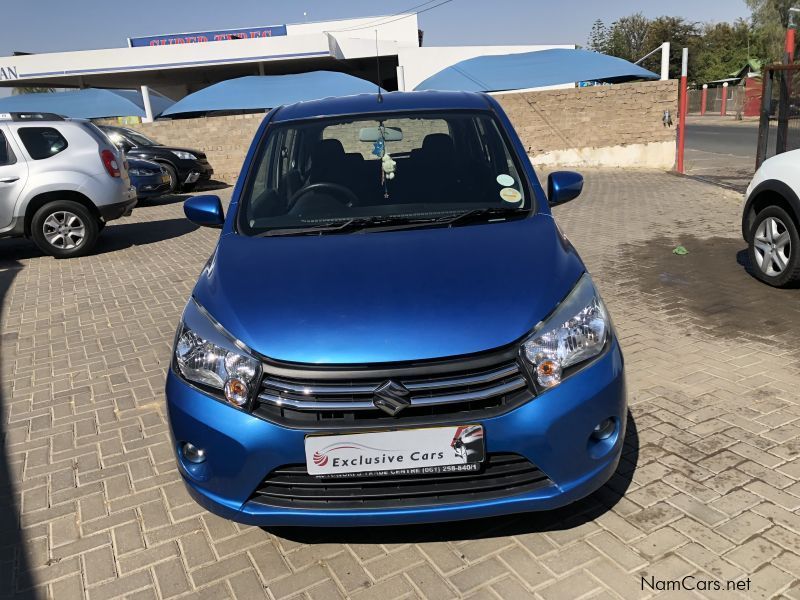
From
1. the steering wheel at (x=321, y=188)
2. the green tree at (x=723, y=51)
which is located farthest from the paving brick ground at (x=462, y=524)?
the green tree at (x=723, y=51)

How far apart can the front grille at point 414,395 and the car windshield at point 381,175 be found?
1.11 metres

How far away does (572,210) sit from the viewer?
1090cm

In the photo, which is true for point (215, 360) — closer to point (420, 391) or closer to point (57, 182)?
point (420, 391)

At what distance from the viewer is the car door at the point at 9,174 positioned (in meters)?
8.59

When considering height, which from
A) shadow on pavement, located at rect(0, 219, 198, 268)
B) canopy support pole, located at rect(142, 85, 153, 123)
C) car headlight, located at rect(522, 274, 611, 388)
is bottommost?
shadow on pavement, located at rect(0, 219, 198, 268)

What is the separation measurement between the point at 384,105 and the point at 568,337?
2.11 meters

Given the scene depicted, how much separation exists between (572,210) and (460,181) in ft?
25.9

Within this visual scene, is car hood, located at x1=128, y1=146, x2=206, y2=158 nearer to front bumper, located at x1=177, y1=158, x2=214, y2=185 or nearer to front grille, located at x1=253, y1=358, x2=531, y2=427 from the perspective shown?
front bumper, located at x1=177, y1=158, x2=214, y2=185

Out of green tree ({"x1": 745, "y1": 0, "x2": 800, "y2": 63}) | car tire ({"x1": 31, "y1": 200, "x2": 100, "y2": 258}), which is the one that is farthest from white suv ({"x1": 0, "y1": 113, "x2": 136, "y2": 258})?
green tree ({"x1": 745, "y1": 0, "x2": 800, "y2": 63})

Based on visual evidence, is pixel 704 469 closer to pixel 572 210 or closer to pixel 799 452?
pixel 799 452

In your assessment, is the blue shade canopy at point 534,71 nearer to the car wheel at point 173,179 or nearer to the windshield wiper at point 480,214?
the car wheel at point 173,179

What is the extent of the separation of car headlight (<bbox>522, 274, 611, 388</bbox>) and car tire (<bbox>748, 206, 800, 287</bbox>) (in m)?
3.75

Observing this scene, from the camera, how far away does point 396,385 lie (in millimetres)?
2203

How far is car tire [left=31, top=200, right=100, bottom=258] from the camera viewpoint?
889 cm
